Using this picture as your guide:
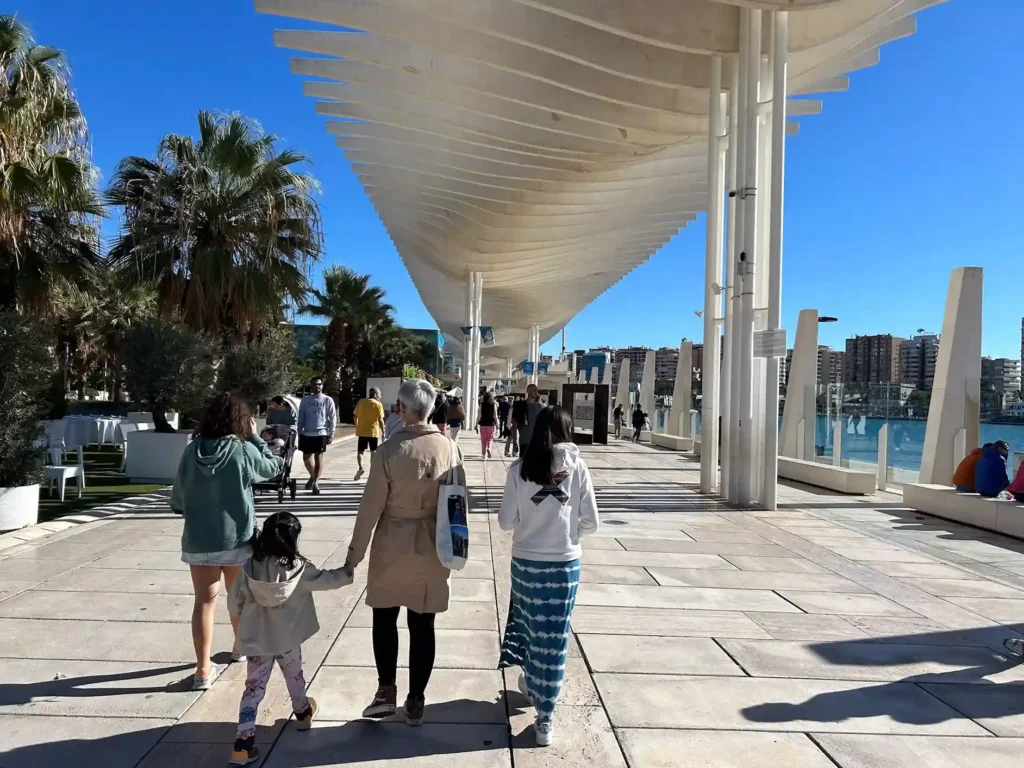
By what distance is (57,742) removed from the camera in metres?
3.25

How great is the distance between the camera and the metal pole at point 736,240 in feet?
37.1

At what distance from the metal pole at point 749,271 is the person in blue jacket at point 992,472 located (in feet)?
9.33

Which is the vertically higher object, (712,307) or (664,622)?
(712,307)

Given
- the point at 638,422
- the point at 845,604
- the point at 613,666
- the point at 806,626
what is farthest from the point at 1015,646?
the point at 638,422

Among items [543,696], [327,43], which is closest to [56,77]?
[327,43]

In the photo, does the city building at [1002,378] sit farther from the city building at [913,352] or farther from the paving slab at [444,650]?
the paving slab at [444,650]

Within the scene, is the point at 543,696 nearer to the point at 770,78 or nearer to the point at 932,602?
the point at 932,602

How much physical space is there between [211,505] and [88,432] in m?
12.0

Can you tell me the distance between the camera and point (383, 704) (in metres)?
3.49

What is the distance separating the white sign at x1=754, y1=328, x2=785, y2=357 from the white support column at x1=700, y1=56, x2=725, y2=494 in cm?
172

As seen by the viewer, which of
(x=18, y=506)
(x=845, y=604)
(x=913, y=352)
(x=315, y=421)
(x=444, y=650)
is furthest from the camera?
(x=913, y=352)

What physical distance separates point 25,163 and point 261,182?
695 cm

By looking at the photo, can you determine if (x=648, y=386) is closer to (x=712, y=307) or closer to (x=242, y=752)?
(x=712, y=307)

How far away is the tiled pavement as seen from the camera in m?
3.31
